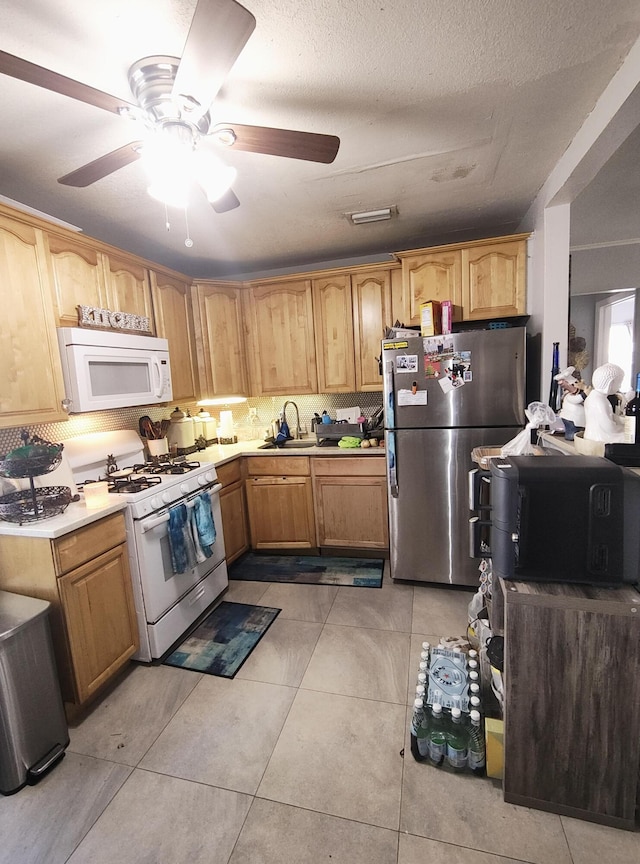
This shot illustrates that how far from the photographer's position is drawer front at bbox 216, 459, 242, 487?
2.86 m

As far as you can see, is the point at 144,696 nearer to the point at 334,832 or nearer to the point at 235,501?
the point at 334,832

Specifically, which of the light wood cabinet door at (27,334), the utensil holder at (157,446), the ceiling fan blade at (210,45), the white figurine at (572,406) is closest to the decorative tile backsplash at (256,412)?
the utensil holder at (157,446)

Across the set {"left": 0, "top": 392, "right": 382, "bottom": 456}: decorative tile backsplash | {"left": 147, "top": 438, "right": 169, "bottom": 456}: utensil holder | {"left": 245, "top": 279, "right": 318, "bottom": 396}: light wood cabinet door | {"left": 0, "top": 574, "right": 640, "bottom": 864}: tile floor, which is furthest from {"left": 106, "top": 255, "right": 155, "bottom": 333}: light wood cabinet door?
{"left": 0, "top": 574, "right": 640, "bottom": 864}: tile floor

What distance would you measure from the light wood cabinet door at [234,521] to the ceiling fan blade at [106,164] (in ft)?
6.56

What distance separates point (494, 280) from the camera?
2.62m

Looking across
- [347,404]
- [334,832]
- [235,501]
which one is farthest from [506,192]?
[334,832]

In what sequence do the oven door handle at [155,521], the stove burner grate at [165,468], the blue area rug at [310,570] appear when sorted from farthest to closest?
the blue area rug at [310,570] < the stove burner grate at [165,468] < the oven door handle at [155,521]

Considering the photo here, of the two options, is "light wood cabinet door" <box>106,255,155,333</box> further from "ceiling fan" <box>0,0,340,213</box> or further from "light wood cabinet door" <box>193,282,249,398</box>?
"ceiling fan" <box>0,0,340,213</box>

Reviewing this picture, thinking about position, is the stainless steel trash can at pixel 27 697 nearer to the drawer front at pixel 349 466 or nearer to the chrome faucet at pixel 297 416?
the drawer front at pixel 349 466

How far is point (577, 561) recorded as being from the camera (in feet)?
3.85

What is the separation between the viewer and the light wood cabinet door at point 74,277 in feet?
6.55

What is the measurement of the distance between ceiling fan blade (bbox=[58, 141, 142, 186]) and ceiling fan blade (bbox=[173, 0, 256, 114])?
0.94ft

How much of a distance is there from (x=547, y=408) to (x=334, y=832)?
69.4 inches

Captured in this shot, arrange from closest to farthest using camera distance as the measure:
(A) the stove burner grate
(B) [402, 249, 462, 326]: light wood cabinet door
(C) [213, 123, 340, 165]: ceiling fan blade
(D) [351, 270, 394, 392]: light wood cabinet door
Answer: (C) [213, 123, 340, 165]: ceiling fan blade, (A) the stove burner grate, (B) [402, 249, 462, 326]: light wood cabinet door, (D) [351, 270, 394, 392]: light wood cabinet door
